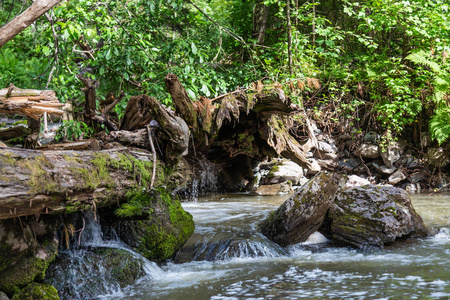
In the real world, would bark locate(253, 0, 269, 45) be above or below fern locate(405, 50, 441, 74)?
above

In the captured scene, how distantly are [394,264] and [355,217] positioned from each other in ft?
3.98

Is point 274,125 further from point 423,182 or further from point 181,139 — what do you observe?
point 423,182

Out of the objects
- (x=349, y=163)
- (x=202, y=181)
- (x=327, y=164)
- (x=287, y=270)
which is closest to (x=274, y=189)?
(x=202, y=181)

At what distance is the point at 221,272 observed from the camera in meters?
4.29

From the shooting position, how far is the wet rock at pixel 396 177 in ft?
34.9

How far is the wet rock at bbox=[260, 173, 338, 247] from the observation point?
5.38 m

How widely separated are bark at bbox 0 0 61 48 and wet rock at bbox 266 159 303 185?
23.8 feet

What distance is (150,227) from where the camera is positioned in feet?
14.9

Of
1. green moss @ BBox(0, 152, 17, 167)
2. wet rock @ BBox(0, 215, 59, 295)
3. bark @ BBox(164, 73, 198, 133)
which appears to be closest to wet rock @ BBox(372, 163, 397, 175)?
bark @ BBox(164, 73, 198, 133)

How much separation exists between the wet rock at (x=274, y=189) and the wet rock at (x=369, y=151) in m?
2.75

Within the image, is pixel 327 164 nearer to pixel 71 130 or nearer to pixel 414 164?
pixel 414 164

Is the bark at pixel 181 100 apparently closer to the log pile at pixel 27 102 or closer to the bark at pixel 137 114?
the bark at pixel 137 114

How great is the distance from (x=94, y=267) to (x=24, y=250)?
81 cm

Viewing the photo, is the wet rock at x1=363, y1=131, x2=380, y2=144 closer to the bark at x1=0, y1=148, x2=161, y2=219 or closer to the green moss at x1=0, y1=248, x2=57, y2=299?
the bark at x1=0, y1=148, x2=161, y2=219
